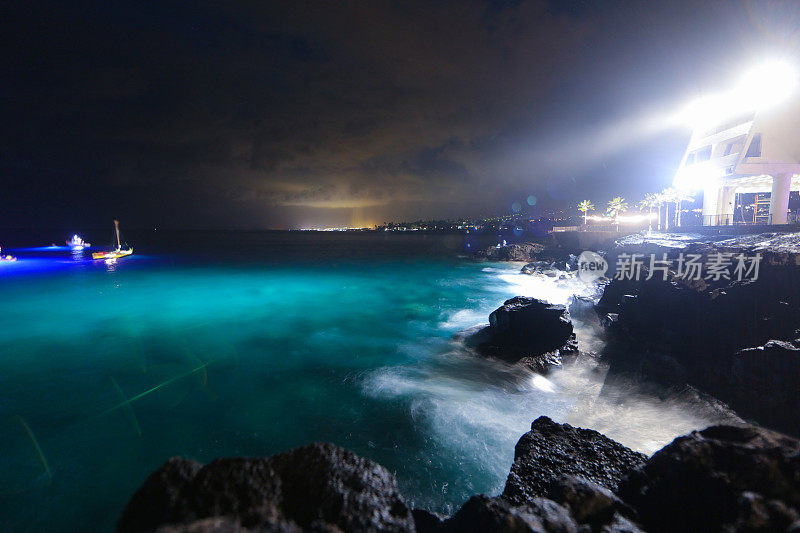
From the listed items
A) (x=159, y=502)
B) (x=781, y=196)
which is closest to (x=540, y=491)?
(x=159, y=502)

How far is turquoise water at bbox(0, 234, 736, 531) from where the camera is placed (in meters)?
6.46

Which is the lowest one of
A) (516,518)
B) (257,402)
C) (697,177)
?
(257,402)

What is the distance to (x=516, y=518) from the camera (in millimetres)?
2490

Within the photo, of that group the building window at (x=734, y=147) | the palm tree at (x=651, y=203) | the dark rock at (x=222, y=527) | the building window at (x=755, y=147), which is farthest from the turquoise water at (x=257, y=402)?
the palm tree at (x=651, y=203)

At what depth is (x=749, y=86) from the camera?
2364 cm

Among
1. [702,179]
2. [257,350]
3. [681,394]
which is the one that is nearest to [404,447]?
[681,394]

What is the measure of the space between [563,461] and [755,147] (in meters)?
31.7

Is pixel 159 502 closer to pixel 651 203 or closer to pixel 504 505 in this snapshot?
pixel 504 505

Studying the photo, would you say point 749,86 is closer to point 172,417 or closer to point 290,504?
point 290,504

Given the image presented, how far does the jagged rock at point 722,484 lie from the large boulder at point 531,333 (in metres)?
8.42

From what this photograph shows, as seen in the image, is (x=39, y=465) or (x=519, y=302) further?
(x=519, y=302)

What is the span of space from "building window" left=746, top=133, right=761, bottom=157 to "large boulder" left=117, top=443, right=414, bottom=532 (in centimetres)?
3331

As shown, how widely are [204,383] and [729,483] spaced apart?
12453mm

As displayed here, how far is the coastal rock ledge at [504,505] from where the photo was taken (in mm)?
2229
